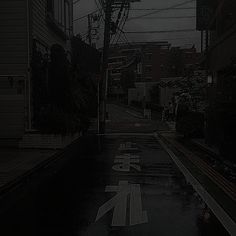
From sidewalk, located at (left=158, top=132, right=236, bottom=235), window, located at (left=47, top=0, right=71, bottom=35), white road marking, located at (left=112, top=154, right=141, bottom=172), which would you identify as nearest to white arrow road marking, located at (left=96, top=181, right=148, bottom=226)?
sidewalk, located at (left=158, top=132, right=236, bottom=235)

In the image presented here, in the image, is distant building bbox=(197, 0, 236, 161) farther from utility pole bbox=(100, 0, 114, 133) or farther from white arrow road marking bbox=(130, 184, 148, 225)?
white arrow road marking bbox=(130, 184, 148, 225)

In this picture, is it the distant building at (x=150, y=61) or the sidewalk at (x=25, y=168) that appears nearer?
the sidewalk at (x=25, y=168)

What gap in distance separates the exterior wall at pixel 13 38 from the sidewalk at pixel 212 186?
265 inches

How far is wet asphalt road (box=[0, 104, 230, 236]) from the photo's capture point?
791 centimetres

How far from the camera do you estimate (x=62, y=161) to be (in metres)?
17.6

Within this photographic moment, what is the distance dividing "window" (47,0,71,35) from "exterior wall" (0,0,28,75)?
2.98m

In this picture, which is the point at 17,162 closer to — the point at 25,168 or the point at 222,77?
the point at 25,168

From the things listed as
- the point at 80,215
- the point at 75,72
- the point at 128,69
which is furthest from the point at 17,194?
the point at 128,69

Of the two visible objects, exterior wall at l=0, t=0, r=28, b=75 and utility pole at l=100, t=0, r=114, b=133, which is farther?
utility pole at l=100, t=0, r=114, b=133

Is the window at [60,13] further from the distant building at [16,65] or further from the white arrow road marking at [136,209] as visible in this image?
the white arrow road marking at [136,209]

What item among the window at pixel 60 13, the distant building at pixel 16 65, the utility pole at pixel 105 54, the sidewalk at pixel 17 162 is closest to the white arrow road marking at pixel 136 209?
the sidewalk at pixel 17 162

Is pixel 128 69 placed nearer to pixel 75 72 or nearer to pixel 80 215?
pixel 75 72

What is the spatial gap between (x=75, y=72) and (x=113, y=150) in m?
8.55

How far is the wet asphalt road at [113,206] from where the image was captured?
7.91 m
